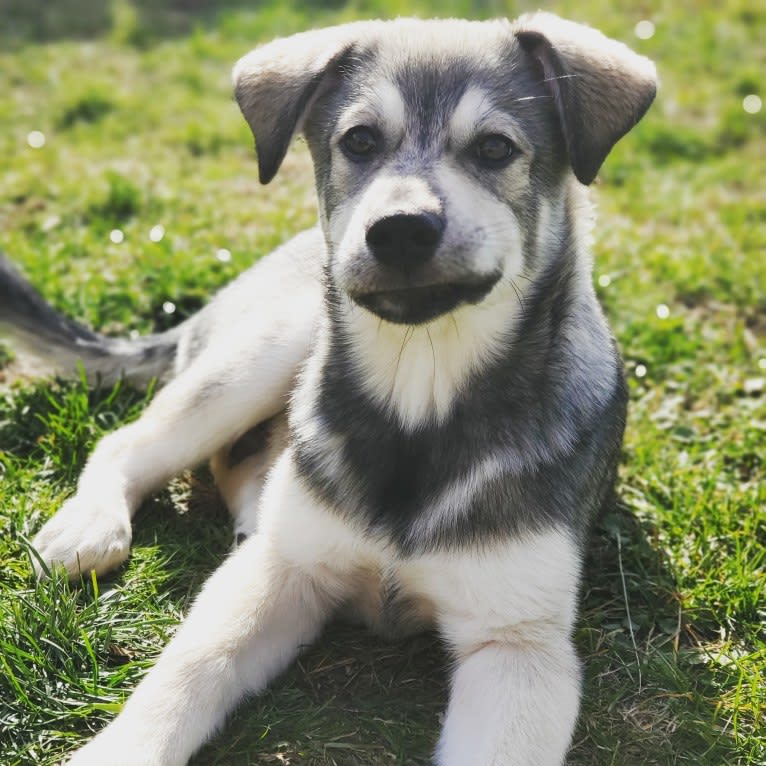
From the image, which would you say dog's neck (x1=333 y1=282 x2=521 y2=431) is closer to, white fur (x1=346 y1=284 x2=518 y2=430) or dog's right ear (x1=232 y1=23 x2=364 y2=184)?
white fur (x1=346 y1=284 x2=518 y2=430)

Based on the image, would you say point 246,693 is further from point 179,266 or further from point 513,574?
point 179,266

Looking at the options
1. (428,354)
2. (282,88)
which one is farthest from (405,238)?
(282,88)

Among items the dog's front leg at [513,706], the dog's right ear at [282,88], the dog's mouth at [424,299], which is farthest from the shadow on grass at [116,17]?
the dog's front leg at [513,706]

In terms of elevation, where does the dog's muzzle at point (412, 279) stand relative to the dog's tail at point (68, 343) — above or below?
above

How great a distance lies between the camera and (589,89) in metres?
3.41

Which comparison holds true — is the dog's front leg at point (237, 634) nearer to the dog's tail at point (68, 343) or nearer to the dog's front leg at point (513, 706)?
the dog's front leg at point (513, 706)

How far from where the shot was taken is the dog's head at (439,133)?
311 centimetres

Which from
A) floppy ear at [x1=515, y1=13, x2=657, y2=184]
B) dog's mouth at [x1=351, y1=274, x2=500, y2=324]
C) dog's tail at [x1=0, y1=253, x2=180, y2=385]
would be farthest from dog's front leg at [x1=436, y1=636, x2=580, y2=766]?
dog's tail at [x1=0, y1=253, x2=180, y2=385]

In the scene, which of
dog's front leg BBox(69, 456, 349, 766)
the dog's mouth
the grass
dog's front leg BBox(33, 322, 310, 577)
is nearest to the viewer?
dog's front leg BBox(69, 456, 349, 766)

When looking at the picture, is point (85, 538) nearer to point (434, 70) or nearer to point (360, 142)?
point (360, 142)

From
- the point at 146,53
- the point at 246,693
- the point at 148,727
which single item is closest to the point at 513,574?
the point at 246,693

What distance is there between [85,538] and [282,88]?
1.75 meters

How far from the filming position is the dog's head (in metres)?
3.11

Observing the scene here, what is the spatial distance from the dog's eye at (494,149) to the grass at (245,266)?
5.53 feet
